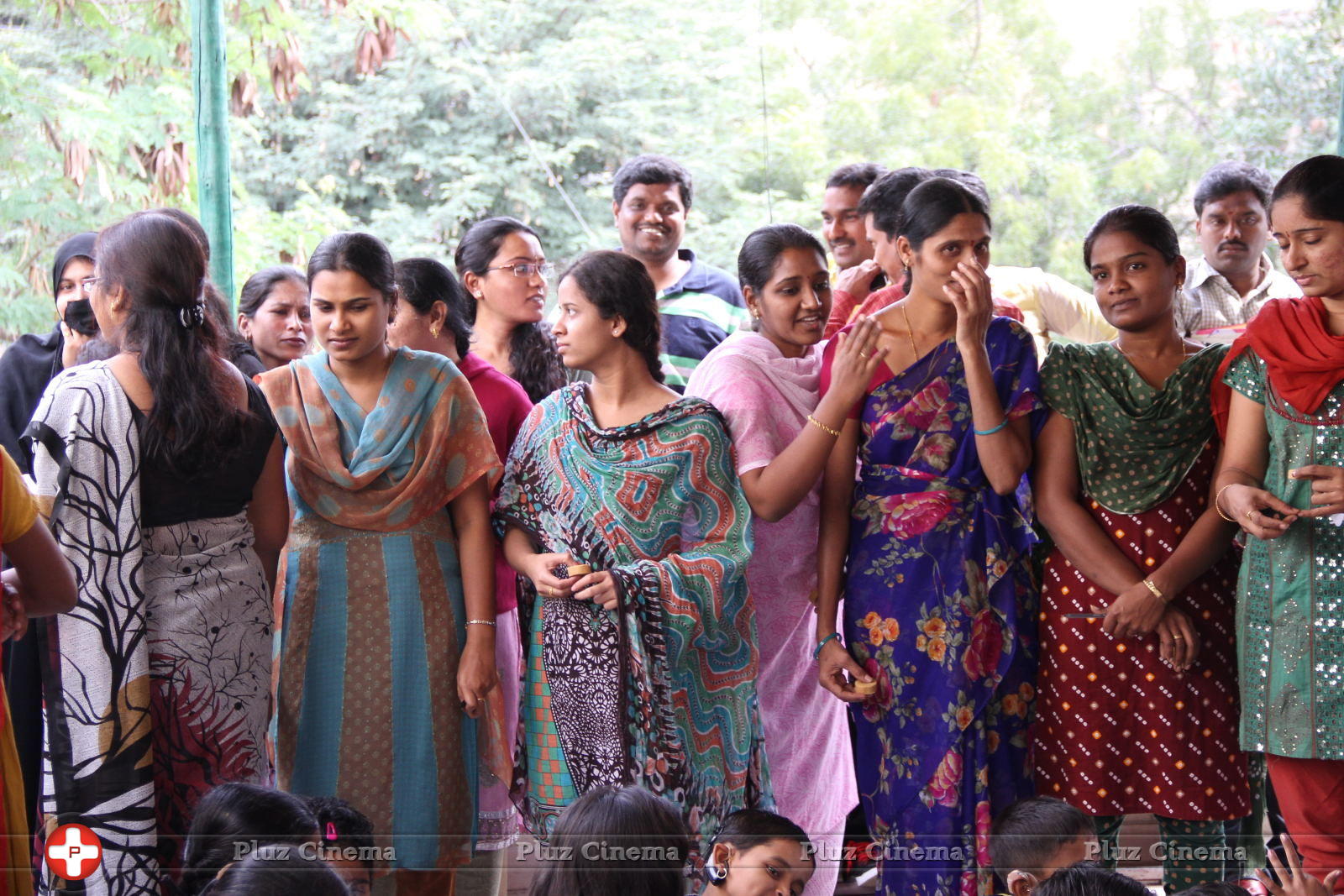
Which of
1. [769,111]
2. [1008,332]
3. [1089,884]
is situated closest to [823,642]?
[1008,332]

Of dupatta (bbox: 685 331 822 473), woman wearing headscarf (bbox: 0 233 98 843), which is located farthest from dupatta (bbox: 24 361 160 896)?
dupatta (bbox: 685 331 822 473)

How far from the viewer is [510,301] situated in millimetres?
3842

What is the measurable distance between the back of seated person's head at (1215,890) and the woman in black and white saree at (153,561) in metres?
1.98

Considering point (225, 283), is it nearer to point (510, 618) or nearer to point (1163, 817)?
point (510, 618)

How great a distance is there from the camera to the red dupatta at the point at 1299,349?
264 cm

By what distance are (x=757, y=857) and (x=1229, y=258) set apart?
9.42 feet

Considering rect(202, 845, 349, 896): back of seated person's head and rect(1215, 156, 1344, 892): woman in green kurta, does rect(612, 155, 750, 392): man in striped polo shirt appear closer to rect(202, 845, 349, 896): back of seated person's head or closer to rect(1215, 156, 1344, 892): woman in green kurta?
rect(1215, 156, 1344, 892): woman in green kurta

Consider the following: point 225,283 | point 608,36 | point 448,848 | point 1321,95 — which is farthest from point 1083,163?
point 448,848

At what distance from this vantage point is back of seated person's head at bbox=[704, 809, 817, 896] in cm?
250

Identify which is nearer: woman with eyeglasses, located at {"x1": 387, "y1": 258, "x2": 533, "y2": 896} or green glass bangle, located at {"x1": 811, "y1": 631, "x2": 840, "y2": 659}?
green glass bangle, located at {"x1": 811, "y1": 631, "x2": 840, "y2": 659}

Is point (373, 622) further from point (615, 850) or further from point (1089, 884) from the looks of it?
point (1089, 884)

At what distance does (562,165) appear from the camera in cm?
956

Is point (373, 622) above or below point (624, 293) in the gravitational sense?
below

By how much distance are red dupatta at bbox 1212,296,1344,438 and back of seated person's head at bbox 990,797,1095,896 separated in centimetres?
104
